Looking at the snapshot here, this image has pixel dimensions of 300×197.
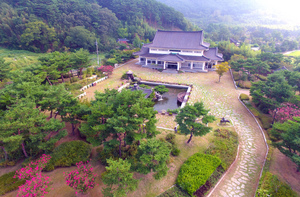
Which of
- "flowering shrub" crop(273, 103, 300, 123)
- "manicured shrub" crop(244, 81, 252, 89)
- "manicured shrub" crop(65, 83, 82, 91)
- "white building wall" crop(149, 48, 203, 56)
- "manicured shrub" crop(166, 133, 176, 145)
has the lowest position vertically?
Answer: "manicured shrub" crop(166, 133, 176, 145)

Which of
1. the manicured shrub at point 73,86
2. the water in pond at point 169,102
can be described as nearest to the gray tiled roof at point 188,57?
the water in pond at point 169,102

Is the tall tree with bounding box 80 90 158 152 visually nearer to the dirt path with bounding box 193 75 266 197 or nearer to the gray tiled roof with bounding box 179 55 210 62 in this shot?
the dirt path with bounding box 193 75 266 197

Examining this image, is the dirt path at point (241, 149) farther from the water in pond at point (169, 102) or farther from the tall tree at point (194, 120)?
the water in pond at point (169, 102)

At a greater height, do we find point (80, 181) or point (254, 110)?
point (254, 110)

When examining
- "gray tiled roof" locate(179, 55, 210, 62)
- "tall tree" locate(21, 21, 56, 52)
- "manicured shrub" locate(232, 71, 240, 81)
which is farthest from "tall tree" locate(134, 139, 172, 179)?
"tall tree" locate(21, 21, 56, 52)

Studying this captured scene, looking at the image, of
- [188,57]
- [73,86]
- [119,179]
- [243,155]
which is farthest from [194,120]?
[188,57]

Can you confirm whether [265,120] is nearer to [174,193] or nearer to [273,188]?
[273,188]
